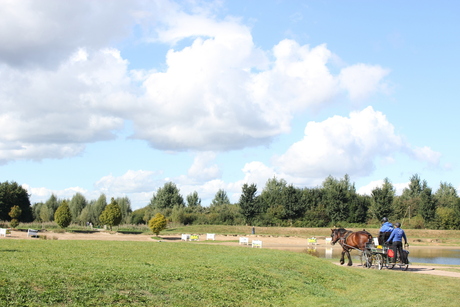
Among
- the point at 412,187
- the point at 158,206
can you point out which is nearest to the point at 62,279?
Result: the point at 158,206

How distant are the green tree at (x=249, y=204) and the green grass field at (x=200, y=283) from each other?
5658 cm

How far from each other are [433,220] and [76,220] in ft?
189

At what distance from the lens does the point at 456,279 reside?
59.6 ft

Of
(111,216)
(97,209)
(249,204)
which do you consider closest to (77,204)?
(97,209)

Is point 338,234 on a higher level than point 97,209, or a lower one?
lower

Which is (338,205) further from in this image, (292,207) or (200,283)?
(200,283)

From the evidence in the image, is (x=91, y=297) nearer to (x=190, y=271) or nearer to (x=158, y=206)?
Answer: (x=190, y=271)

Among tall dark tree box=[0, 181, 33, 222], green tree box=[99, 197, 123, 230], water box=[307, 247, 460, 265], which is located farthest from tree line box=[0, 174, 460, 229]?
water box=[307, 247, 460, 265]

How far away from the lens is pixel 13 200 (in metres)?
79.9

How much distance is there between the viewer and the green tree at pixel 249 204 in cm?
7569

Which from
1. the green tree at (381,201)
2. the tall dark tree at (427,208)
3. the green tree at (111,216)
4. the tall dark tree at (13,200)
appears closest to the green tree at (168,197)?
the tall dark tree at (13,200)

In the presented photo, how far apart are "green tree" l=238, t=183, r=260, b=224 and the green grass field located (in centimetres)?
5658

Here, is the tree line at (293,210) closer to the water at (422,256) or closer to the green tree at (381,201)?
the green tree at (381,201)

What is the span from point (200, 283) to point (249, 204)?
63.3 m
